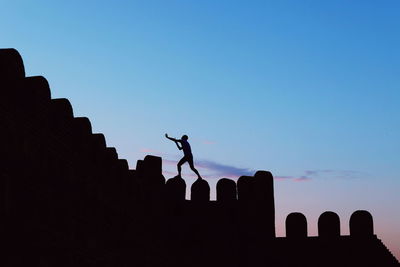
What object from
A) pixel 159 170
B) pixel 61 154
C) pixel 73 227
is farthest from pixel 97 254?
pixel 159 170

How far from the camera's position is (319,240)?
34.8ft

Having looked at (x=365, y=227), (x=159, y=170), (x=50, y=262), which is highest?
(x=159, y=170)

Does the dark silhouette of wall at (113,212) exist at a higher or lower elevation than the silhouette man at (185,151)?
lower

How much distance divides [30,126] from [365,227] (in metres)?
6.23

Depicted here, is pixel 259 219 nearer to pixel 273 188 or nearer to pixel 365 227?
pixel 273 188

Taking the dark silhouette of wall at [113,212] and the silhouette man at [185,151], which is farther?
the silhouette man at [185,151]

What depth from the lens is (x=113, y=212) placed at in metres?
7.79

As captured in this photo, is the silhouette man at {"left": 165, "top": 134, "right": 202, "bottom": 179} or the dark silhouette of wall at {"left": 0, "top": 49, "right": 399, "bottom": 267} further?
the silhouette man at {"left": 165, "top": 134, "right": 202, "bottom": 179}

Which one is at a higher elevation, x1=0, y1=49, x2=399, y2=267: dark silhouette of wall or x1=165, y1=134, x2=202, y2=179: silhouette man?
x1=165, y1=134, x2=202, y2=179: silhouette man

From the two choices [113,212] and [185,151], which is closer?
[113,212]

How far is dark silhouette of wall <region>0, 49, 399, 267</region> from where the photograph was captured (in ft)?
18.0

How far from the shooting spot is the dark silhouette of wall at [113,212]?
5.48m

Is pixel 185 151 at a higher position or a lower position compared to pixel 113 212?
higher

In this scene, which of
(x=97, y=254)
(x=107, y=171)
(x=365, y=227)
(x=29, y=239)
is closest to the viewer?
(x=29, y=239)
